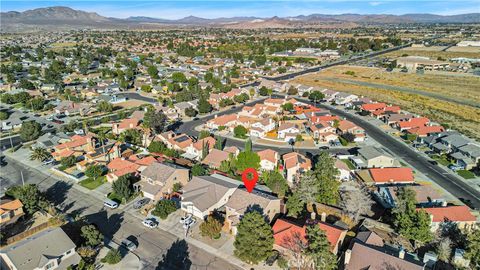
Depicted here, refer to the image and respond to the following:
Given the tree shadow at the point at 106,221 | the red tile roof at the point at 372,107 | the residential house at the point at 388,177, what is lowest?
the tree shadow at the point at 106,221

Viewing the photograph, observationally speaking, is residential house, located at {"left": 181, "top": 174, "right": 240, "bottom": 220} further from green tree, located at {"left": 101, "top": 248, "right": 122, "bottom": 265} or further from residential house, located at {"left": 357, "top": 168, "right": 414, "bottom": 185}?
residential house, located at {"left": 357, "top": 168, "right": 414, "bottom": 185}

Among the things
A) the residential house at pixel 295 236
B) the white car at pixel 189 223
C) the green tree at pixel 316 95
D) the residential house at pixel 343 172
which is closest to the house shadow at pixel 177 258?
the white car at pixel 189 223

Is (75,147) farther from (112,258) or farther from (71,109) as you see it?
(112,258)

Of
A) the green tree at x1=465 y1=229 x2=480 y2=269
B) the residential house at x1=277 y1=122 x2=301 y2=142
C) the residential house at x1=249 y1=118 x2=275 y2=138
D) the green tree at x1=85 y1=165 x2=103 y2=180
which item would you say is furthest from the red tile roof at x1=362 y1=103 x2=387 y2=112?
the green tree at x1=85 y1=165 x2=103 y2=180

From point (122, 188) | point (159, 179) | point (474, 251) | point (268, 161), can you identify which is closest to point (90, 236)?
point (122, 188)

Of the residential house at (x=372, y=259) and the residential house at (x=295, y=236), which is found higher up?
the residential house at (x=372, y=259)

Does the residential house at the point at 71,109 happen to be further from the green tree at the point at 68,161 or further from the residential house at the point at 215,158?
the residential house at the point at 215,158

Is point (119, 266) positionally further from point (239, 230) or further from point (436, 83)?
point (436, 83)

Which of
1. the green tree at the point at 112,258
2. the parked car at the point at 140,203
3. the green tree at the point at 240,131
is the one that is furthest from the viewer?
the green tree at the point at 240,131
